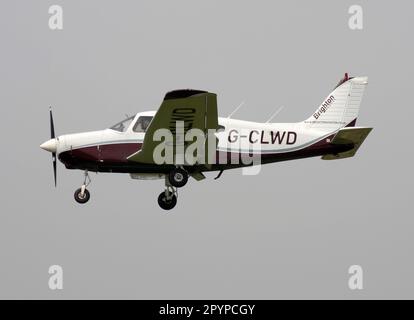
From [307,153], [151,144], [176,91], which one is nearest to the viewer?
[176,91]

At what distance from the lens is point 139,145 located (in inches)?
818

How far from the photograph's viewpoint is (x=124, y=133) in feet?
68.6

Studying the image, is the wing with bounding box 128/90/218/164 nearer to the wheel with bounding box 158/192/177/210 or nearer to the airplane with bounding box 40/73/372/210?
the airplane with bounding box 40/73/372/210

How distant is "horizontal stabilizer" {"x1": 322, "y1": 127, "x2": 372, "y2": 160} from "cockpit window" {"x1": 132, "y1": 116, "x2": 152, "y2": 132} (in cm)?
464

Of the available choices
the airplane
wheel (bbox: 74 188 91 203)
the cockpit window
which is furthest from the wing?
wheel (bbox: 74 188 91 203)

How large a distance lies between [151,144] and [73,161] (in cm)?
218

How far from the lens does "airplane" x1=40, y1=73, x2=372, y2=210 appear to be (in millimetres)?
20469

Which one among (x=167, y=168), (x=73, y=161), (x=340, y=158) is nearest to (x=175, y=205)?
(x=167, y=168)

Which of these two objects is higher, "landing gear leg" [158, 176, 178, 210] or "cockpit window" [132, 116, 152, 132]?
"cockpit window" [132, 116, 152, 132]

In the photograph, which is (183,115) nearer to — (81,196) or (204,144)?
(204,144)

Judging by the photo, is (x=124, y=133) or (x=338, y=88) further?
(x=338, y=88)

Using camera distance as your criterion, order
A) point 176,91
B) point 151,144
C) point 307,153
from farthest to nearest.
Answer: point 307,153 < point 151,144 < point 176,91

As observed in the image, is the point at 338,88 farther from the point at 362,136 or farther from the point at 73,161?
the point at 73,161

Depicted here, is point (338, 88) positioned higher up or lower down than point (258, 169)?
higher up
